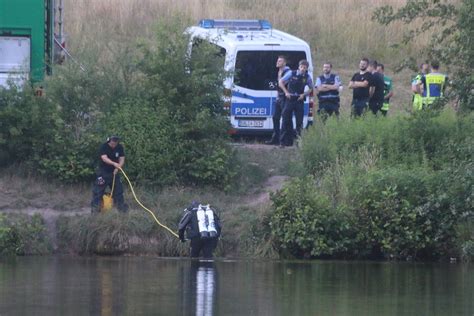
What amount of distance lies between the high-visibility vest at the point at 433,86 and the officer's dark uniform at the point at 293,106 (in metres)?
2.62

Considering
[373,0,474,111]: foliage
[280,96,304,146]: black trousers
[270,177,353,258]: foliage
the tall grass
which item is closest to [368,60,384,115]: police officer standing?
[280,96,304,146]: black trousers

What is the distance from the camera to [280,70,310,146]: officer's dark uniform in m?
→ 27.0

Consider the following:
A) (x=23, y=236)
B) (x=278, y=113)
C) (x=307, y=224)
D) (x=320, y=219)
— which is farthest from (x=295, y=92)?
(x=23, y=236)

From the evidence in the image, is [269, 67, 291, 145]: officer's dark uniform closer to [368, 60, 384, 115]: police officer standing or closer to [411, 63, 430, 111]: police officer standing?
[368, 60, 384, 115]: police officer standing

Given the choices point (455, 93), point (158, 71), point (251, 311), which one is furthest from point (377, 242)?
point (251, 311)

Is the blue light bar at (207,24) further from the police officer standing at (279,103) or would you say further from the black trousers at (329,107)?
the black trousers at (329,107)

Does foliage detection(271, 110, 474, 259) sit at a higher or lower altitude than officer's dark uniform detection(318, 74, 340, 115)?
lower

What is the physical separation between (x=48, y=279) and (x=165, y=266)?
288 cm

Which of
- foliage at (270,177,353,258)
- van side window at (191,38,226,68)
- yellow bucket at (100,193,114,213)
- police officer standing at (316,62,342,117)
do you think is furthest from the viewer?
police officer standing at (316,62,342,117)

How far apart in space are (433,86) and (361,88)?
61.8 inches

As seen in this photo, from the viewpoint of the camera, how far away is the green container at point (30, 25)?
87.7ft

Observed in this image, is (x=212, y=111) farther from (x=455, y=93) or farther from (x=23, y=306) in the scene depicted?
(x=23, y=306)

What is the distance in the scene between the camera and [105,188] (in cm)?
2455

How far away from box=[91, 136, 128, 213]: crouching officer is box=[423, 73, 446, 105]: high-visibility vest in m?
7.04
